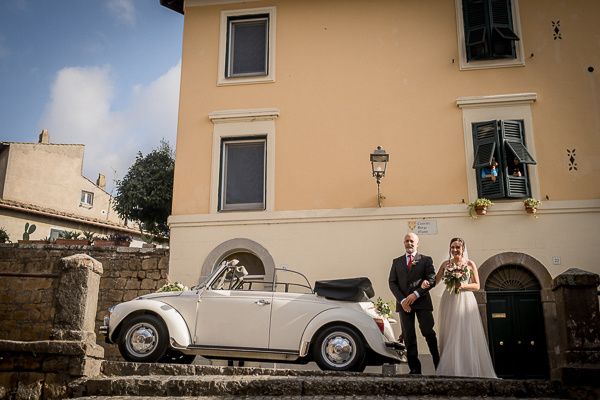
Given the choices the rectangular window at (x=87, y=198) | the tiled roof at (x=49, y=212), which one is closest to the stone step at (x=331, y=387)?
the tiled roof at (x=49, y=212)

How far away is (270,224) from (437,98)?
3.89m

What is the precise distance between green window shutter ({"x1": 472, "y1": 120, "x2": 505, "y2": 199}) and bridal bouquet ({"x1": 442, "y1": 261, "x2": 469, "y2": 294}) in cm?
340

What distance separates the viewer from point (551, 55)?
433 inches

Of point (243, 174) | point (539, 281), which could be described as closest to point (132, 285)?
point (243, 174)

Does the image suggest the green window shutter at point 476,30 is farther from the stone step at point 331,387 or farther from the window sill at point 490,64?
the stone step at point 331,387

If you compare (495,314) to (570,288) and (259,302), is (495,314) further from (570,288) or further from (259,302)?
(259,302)

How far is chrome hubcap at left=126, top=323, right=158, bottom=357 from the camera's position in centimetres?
721

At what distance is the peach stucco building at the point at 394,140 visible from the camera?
1028 centimetres

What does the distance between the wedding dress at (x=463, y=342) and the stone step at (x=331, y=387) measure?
3.16 ft

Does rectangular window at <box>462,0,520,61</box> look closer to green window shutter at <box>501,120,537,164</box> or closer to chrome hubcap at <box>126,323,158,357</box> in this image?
green window shutter at <box>501,120,537,164</box>

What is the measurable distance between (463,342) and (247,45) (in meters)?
7.73

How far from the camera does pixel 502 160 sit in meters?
10.6

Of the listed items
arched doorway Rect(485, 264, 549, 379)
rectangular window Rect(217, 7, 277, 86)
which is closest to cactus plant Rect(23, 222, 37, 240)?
rectangular window Rect(217, 7, 277, 86)

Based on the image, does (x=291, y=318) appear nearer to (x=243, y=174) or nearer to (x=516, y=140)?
(x=243, y=174)
